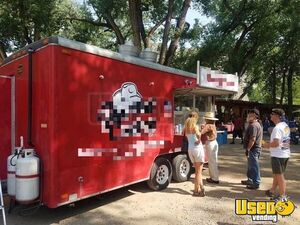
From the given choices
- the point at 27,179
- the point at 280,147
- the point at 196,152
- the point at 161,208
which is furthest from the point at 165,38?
the point at 27,179

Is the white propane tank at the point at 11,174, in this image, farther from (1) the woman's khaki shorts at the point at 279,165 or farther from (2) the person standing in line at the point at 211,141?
(1) the woman's khaki shorts at the point at 279,165

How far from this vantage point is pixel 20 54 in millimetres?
6184

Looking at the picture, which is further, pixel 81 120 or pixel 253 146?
pixel 253 146

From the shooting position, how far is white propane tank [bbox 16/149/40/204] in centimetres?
533

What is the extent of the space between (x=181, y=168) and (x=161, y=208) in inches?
85.1

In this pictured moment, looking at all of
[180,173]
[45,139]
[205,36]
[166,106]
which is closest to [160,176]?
[180,173]

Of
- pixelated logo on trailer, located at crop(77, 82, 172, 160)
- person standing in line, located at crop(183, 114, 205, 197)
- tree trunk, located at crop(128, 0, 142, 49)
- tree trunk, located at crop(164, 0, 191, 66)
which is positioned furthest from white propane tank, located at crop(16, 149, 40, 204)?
tree trunk, located at crop(164, 0, 191, 66)

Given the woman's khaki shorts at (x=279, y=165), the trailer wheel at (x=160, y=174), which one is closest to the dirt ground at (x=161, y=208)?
the trailer wheel at (x=160, y=174)

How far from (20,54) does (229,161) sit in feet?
26.9

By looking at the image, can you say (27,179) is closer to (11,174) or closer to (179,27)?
(11,174)

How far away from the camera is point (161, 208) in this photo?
6508 millimetres

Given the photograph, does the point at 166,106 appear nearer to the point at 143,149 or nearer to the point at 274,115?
the point at 143,149

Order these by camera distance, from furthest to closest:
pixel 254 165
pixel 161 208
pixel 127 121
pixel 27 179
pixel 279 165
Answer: pixel 254 165 < pixel 127 121 < pixel 279 165 < pixel 161 208 < pixel 27 179

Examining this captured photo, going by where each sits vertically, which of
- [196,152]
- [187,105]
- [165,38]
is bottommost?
[196,152]
